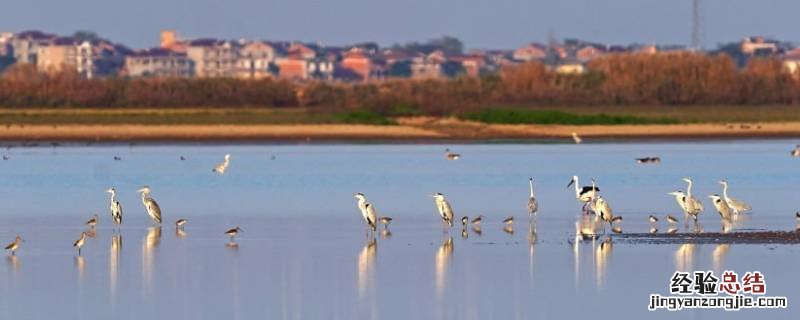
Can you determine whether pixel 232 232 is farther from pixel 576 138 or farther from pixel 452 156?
pixel 576 138

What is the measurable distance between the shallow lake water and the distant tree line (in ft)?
67.1

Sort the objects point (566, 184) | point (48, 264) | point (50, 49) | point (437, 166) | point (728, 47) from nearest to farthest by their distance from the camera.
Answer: point (48, 264) < point (566, 184) < point (437, 166) < point (50, 49) < point (728, 47)

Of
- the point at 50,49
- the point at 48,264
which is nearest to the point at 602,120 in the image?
the point at 48,264

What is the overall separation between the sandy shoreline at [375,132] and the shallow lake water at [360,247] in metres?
11.1

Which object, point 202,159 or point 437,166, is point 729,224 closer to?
point 437,166

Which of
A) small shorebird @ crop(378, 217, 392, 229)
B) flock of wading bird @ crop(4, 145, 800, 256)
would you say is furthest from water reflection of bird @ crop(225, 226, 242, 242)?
small shorebird @ crop(378, 217, 392, 229)

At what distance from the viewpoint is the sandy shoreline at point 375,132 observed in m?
44.6

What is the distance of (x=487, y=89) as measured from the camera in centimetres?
5656

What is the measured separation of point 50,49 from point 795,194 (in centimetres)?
10610

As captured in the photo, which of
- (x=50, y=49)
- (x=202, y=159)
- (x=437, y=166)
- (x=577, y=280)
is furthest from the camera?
(x=50, y=49)

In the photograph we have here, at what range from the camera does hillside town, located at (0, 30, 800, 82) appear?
12862 cm

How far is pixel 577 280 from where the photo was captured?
567 inches

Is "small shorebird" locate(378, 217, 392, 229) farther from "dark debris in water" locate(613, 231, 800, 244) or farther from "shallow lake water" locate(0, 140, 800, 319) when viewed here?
"dark debris in water" locate(613, 231, 800, 244)

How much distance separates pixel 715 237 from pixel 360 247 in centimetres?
351
